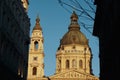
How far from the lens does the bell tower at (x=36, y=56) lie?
3893 inches

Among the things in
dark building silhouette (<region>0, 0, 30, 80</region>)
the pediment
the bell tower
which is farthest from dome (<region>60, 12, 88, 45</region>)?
dark building silhouette (<region>0, 0, 30, 80</region>)

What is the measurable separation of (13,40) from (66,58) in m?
71.3

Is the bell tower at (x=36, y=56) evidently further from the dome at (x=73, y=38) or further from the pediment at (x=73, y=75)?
the dome at (x=73, y=38)

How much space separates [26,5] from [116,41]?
100ft

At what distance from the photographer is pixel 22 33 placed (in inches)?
1708

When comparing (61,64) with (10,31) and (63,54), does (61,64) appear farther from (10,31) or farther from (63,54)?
(10,31)

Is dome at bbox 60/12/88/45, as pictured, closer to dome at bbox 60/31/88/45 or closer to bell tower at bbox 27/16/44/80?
dome at bbox 60/31/88/45

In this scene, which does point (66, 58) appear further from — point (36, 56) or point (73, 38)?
point (36, 56)

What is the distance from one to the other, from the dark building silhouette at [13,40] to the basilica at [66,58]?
5223 cm

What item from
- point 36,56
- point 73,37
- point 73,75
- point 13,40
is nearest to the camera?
point 13,40

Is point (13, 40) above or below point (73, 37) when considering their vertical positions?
below

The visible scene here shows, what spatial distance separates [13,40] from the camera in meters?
38.6

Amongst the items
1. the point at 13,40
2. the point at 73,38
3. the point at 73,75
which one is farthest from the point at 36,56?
the point at 13,40

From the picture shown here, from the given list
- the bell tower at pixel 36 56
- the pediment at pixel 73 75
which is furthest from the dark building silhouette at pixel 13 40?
the pediment at pixel 73 75
